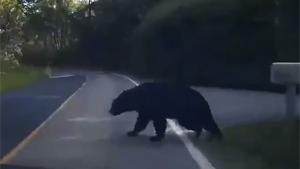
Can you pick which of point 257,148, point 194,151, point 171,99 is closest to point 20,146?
point 171,99

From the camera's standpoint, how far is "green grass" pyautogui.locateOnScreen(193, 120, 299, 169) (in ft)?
35.0

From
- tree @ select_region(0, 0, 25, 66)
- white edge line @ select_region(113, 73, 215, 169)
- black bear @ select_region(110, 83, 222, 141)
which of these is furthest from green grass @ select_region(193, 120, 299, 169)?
tree @ select_region(0, 0, 25, 66)

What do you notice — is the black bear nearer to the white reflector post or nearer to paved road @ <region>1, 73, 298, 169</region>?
paved road @ <region>1, 73, 298, 169</region>

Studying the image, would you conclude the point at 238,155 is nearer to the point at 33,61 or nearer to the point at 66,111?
the point at 66,111

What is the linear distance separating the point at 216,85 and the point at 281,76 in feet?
88.7

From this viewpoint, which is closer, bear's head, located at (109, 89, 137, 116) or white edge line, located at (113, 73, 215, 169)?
white edge line, located at (113, 73, 215, 169)

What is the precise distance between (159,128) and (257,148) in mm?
2193

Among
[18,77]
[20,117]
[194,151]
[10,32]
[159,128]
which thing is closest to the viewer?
[194,151]

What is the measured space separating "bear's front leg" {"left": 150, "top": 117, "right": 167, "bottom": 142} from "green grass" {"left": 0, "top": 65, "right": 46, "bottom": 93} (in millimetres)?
22990

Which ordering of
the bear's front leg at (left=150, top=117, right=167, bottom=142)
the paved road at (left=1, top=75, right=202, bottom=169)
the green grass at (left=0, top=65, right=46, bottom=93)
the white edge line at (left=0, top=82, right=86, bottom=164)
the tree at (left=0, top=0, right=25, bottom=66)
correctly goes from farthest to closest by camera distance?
the tree at (left=0, top=0, right=25, bottom=66), the green grass at (left=0, top=65, right=46, bottom=93), the bear's front leg at (left=150, top=117, right=167, bottom=142), the white edge line at (left=0, top=82, right=86, bottom=164), the paved road at (left=1, top=75, right=202, bottom=169)

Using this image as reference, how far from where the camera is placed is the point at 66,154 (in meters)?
11.8

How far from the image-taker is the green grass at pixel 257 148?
1066cm

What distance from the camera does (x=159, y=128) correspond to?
13680mm

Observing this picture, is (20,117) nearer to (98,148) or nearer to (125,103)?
(125,103)
